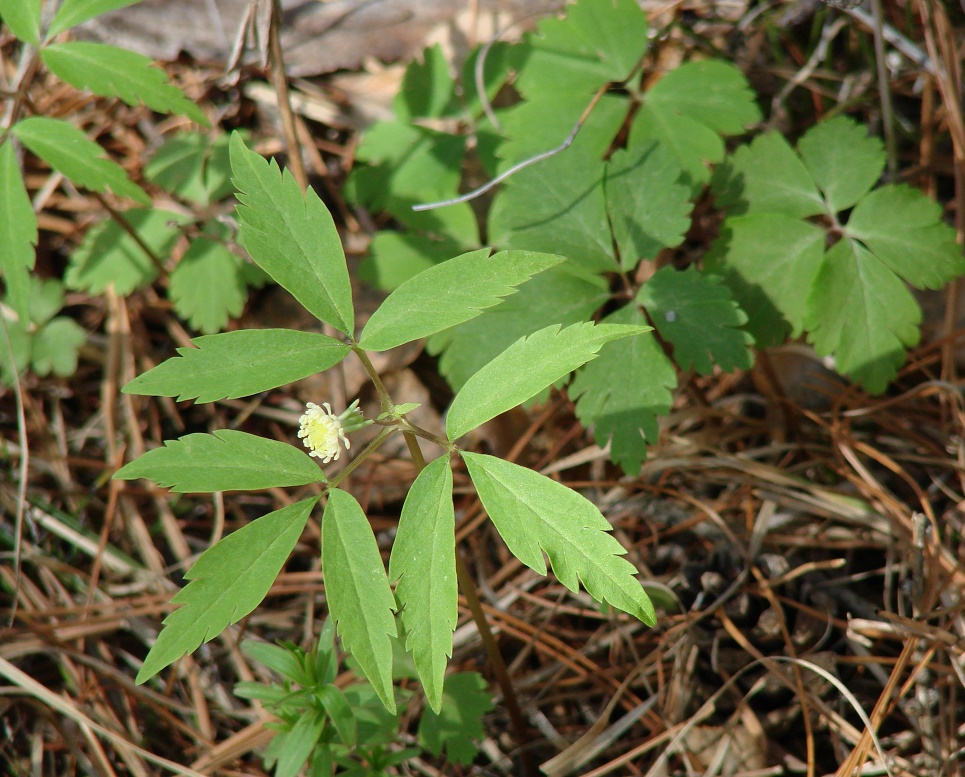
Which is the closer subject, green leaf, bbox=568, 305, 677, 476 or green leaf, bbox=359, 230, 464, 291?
green leaf, bbox=568, 305, 677, 476

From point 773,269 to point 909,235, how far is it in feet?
1.10

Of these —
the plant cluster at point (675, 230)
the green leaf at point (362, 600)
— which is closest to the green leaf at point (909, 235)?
the plant cluster at point (675, 230)

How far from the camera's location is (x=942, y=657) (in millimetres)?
1819

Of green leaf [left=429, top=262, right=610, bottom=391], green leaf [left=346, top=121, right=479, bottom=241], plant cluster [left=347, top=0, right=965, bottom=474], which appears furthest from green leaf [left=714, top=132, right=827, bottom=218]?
green leaf [left=346, top=121, right=479, bottom=241]

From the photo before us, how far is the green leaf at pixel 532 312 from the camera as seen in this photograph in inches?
76.4

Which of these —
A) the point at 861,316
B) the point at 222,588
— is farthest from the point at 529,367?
the point at 861,316

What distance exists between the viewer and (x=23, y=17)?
6.29 ft

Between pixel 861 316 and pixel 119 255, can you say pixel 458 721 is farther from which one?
pixel 119 255

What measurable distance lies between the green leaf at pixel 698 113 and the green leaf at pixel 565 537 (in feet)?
3.88

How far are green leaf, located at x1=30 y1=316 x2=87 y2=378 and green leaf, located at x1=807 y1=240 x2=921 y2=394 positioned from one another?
2.21 meters

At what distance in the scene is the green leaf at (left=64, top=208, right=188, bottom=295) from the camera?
2502 mm

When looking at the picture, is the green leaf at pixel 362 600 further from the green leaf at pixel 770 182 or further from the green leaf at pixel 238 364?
the green leaf at pixel 770 182

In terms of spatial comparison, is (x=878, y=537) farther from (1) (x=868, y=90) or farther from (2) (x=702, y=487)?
(1) (x=868, y=90)

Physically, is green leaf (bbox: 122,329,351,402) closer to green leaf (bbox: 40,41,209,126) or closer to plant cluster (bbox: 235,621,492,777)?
plant cluster (bbox: 235,621,492,777)
